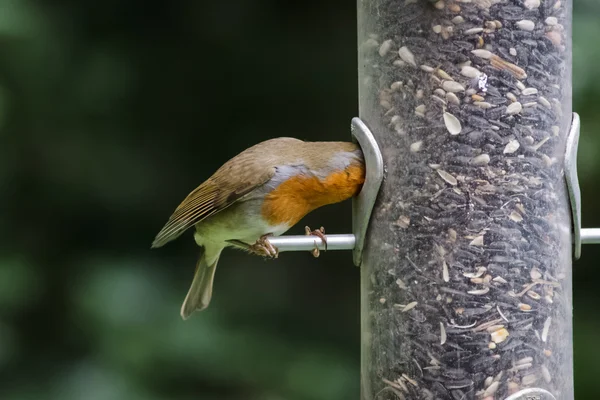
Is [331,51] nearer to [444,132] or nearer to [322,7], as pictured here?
[322,7]

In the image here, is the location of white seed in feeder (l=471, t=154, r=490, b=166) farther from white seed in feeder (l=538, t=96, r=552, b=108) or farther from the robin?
the robin

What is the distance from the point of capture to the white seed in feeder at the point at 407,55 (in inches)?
107

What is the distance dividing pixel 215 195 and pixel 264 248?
346 mm

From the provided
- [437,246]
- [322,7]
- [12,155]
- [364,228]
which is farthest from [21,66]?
[437,246]

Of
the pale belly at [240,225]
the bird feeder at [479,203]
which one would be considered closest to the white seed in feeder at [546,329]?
the bird feeder at [479,203]

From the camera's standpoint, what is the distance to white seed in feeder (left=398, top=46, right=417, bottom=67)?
273cm

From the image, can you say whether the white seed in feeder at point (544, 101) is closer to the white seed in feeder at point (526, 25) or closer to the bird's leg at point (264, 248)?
the white seed in feeder at point (526, 25)

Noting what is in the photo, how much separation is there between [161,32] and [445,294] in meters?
2.75

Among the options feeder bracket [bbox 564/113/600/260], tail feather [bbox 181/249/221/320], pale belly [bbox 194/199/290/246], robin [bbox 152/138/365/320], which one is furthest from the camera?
tail feather [bbox 181/249/221/320]

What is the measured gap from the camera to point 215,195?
334cm

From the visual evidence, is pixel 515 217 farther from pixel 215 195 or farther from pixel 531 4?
pixel 215 195

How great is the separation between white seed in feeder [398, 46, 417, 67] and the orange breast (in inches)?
17.8

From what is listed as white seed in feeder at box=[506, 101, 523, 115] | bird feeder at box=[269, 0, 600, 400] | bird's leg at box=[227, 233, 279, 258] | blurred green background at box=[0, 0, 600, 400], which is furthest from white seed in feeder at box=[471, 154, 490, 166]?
blurred green background at box=[0, 0, 600, 400]

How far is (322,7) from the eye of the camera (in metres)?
4.99
